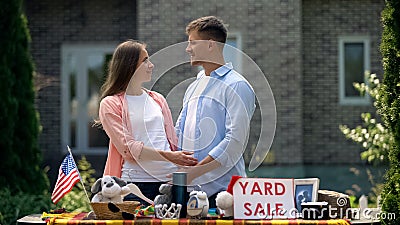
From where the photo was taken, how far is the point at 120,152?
4145mm

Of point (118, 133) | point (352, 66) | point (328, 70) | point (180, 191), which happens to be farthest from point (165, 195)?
point (352, 66)

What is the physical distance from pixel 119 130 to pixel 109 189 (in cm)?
40

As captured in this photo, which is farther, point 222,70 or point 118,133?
point 222,70

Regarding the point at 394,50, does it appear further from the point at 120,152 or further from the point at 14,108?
the point at 14,108

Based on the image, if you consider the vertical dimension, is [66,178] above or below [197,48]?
below

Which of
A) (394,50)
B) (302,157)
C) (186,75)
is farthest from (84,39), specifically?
(394,50)

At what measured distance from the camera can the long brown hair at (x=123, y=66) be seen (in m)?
4.25

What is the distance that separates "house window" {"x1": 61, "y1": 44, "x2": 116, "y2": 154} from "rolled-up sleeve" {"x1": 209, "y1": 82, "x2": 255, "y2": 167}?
36.2ft

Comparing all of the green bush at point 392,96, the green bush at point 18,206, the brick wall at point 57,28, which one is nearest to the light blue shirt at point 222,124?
the green bush at point 392,96

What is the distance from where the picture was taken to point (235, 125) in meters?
4.04

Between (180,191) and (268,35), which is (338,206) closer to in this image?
(180,191)

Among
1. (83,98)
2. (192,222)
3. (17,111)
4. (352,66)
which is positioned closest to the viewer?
(192,222)

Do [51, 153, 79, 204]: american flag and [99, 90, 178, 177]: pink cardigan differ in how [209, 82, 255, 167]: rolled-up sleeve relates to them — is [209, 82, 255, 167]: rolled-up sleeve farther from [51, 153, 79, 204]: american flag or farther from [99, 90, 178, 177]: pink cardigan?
[51, 153, 79, 204]: american flag

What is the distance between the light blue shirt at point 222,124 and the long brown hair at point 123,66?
353 millimetres
